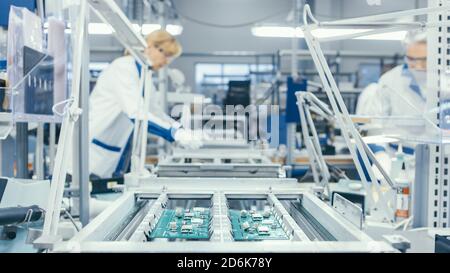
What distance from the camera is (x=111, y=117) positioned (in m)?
2.92

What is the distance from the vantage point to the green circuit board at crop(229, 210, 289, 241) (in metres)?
1.08

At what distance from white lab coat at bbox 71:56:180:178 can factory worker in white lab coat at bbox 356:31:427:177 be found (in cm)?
143

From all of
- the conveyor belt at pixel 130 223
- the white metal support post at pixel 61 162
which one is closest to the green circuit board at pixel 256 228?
the conveyor belt at pixel 130 223

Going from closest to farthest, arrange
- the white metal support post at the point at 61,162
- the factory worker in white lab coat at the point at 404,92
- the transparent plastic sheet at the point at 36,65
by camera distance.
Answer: the white metal support post at the point at 61,162 → the transparent plastic sheet at the point at 36,65 → the factory worker in white lab coat at the point at 404,92

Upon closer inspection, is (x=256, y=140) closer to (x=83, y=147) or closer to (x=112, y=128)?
(x=112, y=128)

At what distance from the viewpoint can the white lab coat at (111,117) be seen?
9.23 feet

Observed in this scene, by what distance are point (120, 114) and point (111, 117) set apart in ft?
0.23

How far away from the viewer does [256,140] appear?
11.5 feet

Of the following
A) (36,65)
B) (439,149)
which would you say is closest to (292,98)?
(439,149)

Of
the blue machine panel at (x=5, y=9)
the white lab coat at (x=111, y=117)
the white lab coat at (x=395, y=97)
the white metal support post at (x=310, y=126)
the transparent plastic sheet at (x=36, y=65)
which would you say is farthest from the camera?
the white lab coat at (x=395, y=97)

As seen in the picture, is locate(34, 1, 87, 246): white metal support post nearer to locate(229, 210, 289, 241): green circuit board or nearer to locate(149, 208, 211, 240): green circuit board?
locate(149, 208, 211, 240): green circuit board

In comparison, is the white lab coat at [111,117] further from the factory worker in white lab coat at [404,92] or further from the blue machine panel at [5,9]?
the factory worker in white lab coat at [404,92]

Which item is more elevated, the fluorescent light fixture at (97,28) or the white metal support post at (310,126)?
the fluorescent light fixture at (97,28)

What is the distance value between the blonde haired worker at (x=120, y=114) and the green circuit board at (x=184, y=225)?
1.33 metres
